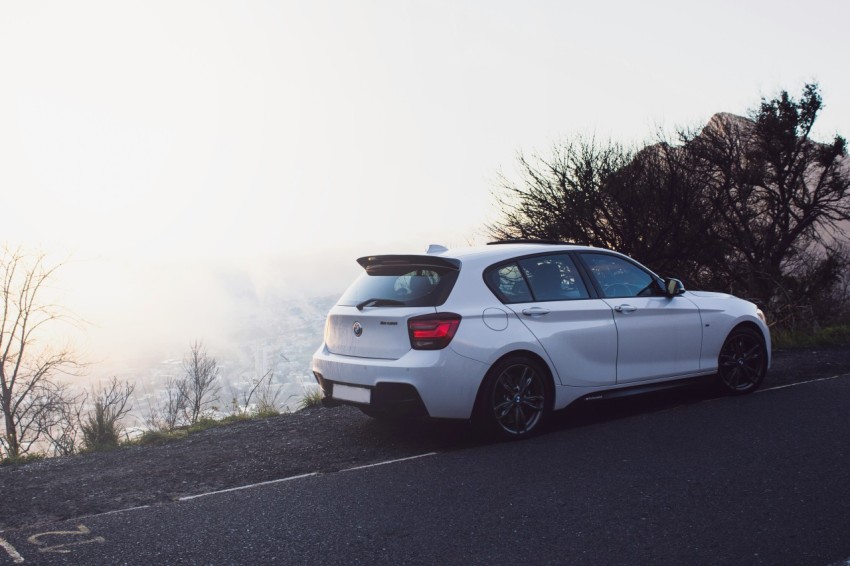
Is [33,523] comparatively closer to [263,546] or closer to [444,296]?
[263,546]

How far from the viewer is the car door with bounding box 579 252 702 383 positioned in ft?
23.9

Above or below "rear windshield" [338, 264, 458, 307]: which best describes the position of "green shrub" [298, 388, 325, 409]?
below

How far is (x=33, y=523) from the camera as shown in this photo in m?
4.86

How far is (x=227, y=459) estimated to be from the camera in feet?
21.4

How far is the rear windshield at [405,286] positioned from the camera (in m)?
6.36

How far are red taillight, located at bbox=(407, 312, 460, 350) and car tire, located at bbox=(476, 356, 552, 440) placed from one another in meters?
0.49

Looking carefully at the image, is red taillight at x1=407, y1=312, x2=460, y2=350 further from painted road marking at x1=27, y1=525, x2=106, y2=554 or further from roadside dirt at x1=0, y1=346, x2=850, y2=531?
painted road marking at x1=27, y1=525, x2=106, y2=554

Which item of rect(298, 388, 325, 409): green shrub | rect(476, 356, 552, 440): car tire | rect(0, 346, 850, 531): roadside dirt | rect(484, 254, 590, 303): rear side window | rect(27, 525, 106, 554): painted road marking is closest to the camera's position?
rect(27, 525, 106, 554): painted road marking

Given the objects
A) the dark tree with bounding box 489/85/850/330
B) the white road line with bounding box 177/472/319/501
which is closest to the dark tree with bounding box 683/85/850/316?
the dark tree with bounding box 489/85/850/330

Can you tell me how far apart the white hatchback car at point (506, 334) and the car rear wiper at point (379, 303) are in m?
0.01

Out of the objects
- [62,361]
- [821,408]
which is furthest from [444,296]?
[62,361]

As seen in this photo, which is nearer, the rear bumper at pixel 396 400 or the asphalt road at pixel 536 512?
the asphalt road at pixel 536 512

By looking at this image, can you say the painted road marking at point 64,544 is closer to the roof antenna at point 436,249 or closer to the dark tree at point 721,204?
the roof antenna at point 436,249

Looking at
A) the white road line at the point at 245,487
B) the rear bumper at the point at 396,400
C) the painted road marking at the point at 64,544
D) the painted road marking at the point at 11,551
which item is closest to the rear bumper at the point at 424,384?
the rear bumper at the point at 396,400
